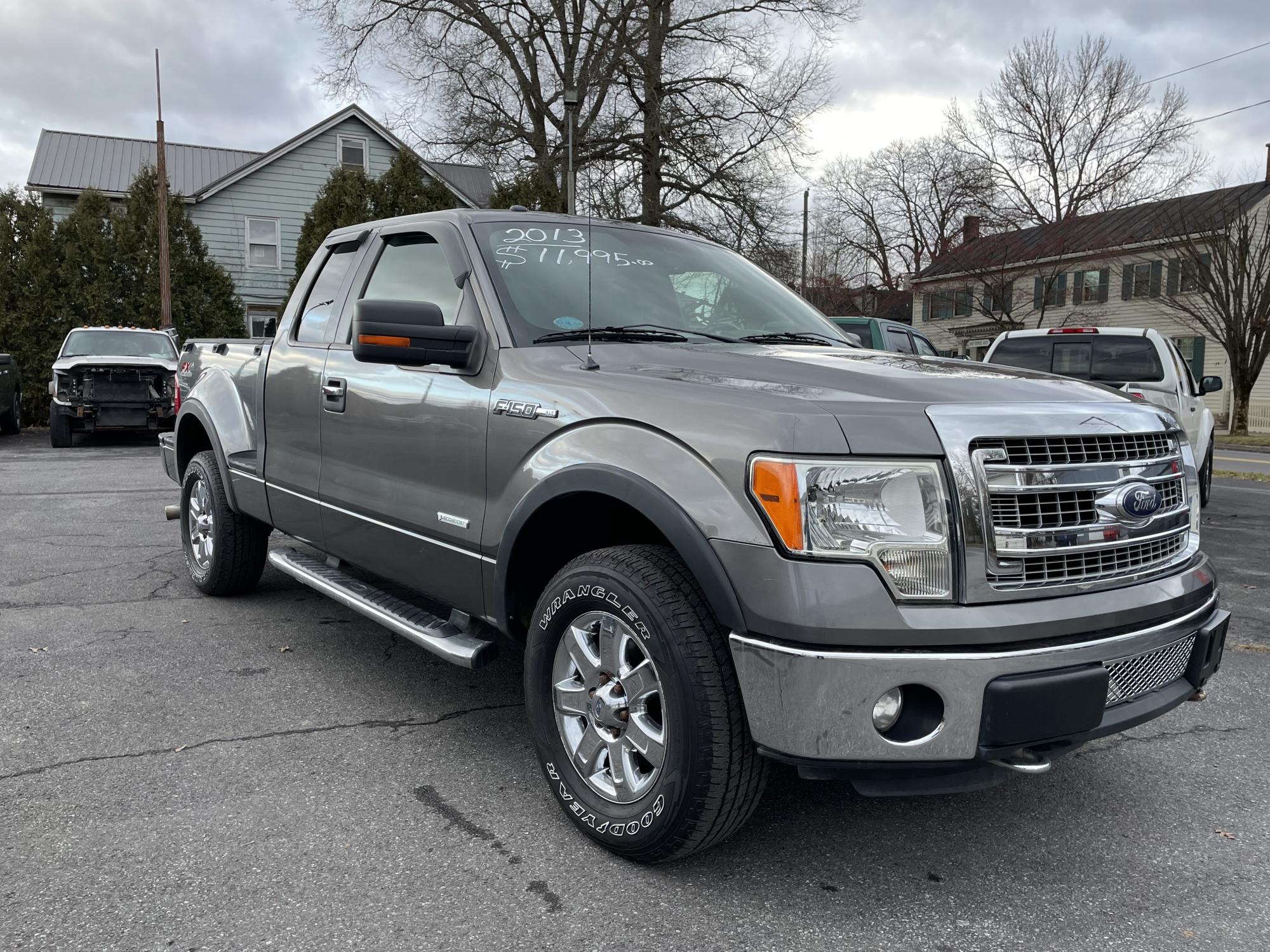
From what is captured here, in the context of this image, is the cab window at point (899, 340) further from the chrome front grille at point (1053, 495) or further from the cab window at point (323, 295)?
the chrome front grille at point (1053, 495)

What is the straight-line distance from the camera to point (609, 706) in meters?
2.79

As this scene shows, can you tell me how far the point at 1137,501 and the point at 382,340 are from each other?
219cm

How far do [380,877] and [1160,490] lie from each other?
7.60 ft

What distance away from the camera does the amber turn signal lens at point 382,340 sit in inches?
123

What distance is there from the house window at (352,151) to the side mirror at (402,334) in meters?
27.4

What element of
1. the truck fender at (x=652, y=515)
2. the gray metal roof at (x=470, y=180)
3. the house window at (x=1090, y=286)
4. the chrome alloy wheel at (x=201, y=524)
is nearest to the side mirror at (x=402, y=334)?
the truck fender at (x=652, y=515)

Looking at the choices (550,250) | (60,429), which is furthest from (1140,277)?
(550,250)

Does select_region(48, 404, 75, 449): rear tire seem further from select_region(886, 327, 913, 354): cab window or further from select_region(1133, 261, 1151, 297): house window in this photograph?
select_region(1133, 261, 1151, 297): house window

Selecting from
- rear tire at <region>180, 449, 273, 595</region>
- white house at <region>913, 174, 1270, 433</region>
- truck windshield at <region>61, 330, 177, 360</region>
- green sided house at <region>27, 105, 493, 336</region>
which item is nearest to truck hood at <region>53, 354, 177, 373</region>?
truck windshield at <region>61, 330, 177, 360</region>

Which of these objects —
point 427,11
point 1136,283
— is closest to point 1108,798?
point 427,11

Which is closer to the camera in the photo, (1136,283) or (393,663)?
(393,663)

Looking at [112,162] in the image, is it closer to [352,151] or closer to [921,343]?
[352,151]

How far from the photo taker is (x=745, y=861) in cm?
278

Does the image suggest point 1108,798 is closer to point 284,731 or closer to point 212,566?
point 284,731
